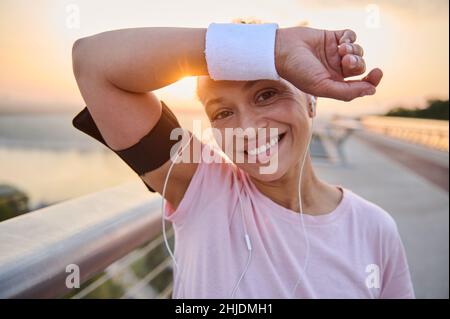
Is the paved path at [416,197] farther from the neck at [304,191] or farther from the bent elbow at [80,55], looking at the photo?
the bent elbow at [80,55]

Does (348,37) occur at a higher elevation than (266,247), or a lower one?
higher

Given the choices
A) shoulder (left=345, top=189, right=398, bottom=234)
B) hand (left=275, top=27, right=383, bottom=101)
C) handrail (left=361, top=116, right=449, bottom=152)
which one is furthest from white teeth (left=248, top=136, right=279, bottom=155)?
handrail (left=361, top=116, right=449, bottom=152)

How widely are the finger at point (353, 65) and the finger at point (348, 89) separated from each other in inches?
0.7

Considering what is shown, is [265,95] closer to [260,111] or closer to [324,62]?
[260,111]

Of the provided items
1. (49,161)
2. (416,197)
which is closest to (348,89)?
(49,161)

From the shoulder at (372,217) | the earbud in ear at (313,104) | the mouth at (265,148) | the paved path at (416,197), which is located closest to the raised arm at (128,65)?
the mouth at (265,148)

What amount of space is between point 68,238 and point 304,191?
0.63 metres

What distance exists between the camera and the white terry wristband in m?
0.70

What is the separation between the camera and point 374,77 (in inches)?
26.7

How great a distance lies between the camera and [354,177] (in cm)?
416

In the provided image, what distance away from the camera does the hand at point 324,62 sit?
68 cm

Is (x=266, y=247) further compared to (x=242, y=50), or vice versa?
(x=266, y=247)
